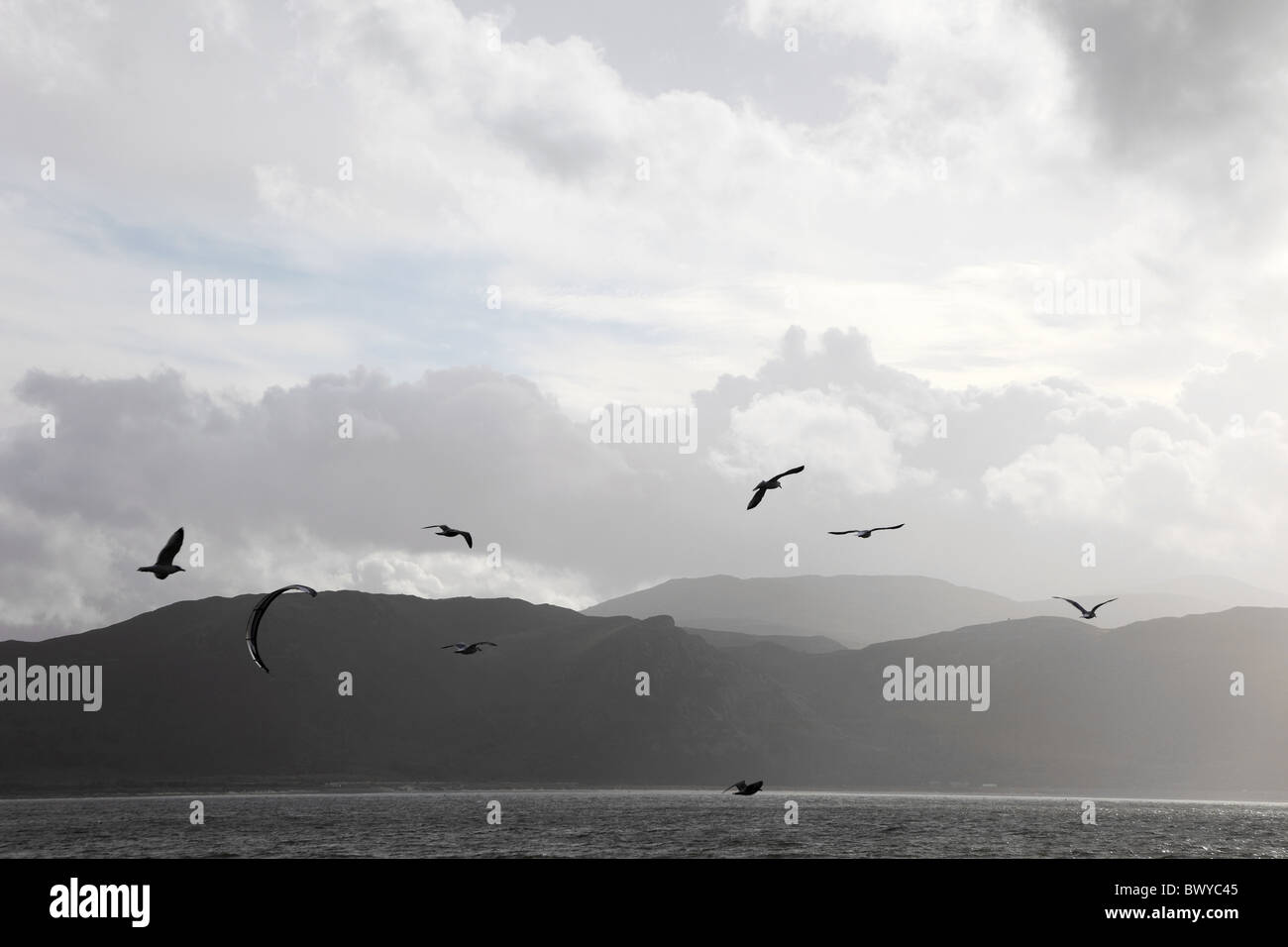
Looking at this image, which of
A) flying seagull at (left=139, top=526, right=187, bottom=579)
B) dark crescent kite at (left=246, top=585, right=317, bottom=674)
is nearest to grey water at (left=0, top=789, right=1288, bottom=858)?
flying seagull at (left=139, top=526, right=187, bottom=579)

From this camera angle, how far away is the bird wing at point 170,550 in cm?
3419

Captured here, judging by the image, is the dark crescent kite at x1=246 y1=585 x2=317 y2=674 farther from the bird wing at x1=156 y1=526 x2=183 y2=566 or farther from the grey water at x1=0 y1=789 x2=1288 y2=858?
the grey water at x1=0 y1=789 x2=1288 y2=858

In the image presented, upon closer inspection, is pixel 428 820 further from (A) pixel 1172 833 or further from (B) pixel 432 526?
(B) pixel 432 526

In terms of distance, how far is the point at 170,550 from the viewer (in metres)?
34.8

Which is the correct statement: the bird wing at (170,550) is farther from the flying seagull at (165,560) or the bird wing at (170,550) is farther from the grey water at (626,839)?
the grey water at (626,839)

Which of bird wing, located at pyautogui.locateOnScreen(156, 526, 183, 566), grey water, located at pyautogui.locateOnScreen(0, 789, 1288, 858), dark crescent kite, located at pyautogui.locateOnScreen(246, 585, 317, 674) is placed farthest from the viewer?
grey water, located at pyautogui.locateOnScreen(0, 789, 1288, 858)

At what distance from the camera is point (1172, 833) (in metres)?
179

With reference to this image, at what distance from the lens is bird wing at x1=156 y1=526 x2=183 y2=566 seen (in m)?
34.2

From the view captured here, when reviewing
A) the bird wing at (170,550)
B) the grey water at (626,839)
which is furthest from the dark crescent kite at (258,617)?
the grey water at (626,839)

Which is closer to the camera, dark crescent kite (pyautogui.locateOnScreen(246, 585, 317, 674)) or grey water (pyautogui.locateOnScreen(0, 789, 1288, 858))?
dark crescent kite (pyautogui.locateOnScreen(246, 585, 317, 674))

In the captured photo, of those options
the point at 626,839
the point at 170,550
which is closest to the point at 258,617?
the point at 170,550

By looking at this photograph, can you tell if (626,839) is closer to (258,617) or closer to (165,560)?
(165,560)
